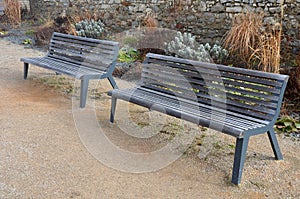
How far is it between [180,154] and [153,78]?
3.31 feet

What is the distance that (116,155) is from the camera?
9.69 feet

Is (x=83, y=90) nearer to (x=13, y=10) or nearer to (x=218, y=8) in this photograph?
(x=218, y=8)

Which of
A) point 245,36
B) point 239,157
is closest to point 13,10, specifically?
point 245,36

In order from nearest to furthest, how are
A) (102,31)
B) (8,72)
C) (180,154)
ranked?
(180,154), (8,72), (102,31)

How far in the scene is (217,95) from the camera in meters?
3.16

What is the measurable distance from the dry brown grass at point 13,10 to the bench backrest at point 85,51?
641cm

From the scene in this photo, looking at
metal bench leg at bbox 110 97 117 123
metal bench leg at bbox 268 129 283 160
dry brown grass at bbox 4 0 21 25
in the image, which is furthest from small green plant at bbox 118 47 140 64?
dry brown grass at bbox 4 0 21 25

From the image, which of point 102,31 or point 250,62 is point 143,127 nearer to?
point 250,62

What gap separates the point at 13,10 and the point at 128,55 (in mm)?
6022

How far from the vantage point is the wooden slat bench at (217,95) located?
2.64 metres

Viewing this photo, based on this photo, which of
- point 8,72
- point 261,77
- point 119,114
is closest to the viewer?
point 261,77

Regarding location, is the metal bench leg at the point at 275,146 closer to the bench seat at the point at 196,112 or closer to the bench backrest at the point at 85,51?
the bench seat at the point at 196,112

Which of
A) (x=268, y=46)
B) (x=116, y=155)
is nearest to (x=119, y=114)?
(x=116, y=155)

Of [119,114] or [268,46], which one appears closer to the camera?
[119,114]
